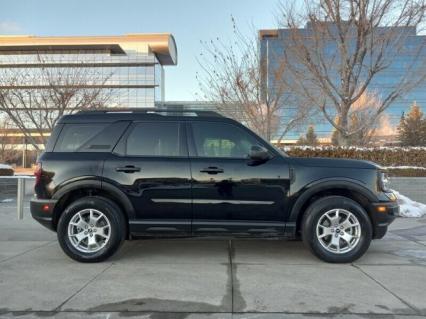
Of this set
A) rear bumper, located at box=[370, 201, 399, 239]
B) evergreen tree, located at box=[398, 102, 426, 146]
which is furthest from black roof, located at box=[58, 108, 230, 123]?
evergreen tree, located at box=[398, 102, 426, 146]

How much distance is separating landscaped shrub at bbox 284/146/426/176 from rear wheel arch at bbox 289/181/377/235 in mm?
7767

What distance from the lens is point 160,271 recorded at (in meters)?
5.85

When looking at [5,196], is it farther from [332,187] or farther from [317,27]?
[332,187]

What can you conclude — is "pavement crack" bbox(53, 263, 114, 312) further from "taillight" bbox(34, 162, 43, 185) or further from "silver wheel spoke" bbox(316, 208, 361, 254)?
"silver wheel spoke" bbox(316, 208, 361, 254)

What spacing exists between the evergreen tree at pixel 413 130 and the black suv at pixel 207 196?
159ft

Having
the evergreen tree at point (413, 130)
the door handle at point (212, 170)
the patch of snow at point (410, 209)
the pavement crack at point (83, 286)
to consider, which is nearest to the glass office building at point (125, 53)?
the evergreen tree at point (413, 130)

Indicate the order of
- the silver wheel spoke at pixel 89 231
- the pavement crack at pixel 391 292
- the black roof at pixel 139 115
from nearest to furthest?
the pavement crack at pixel 391 292
the silver wheel spoke at pixel 89 231
the black roof at pixel 139 115

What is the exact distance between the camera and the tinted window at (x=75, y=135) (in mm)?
6496

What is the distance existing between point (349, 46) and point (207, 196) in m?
9.94

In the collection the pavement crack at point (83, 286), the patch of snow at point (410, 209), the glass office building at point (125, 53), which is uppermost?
the glass office building at point (125, 53)

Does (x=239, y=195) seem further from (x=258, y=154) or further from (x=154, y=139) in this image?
(x=154, y=139)

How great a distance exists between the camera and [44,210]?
635cm

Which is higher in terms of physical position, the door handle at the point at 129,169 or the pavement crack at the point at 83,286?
the door handle at the point at 129,169

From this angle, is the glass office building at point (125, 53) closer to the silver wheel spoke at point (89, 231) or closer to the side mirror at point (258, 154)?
the silver wheel spoke at point (89, 231)
